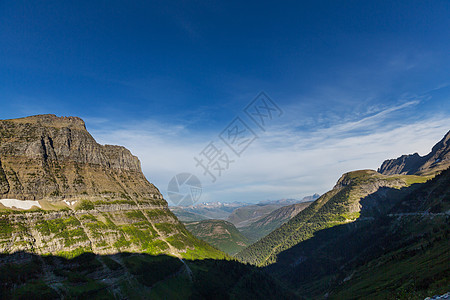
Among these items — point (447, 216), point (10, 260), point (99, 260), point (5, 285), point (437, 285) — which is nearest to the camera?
point (437, 285)

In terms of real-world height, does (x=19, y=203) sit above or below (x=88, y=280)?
above

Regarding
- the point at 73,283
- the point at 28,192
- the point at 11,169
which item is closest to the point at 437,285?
the point at 73,283

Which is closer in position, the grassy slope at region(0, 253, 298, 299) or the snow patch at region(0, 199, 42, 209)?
the grassy slope at region(0, 253, 298, 299)

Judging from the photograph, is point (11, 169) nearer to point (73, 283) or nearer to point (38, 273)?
point (38, 273)

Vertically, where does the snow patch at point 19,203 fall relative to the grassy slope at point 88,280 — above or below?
above

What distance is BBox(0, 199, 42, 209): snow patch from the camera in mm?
177837

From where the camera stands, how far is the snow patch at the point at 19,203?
17784 centimetres

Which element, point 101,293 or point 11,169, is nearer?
point 101,293

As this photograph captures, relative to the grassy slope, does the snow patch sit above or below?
above

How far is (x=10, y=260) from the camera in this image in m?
143

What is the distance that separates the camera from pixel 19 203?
7333 inches

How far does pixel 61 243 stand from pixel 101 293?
59924mm

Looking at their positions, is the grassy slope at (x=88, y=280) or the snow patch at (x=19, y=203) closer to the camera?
the grassy slope at (x=88, y=280)

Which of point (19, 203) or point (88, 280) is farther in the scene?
point (19, 203)
